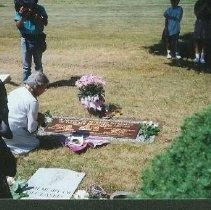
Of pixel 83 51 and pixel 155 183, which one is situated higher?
pixel 155 183

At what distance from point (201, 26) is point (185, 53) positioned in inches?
99.4

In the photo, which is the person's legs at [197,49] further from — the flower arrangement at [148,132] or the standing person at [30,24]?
the flower arrangement at [148,132]

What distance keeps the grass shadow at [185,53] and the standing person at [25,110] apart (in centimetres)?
750

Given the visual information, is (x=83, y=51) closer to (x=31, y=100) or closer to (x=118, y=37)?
(x=118, y=37)

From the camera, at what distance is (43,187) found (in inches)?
272

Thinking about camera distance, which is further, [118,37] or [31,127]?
[118,37]

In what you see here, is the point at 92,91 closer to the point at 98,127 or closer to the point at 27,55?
the point at 98,127

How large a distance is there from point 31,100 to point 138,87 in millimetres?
5004

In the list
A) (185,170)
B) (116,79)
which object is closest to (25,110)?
(185,170)

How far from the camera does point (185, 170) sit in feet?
12.2

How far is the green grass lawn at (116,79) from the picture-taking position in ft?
25.6
